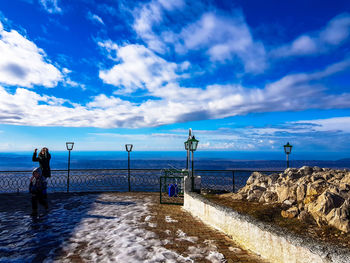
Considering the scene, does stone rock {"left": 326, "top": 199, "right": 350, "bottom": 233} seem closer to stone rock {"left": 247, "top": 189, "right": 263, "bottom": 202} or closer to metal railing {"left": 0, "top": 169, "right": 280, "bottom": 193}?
stone rock {"left": 247, "top": 189, "right": 263, "bottom": 202}

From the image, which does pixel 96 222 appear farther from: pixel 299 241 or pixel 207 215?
pixel 299 241

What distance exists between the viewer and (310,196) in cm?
593

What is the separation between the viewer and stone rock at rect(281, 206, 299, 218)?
5.67 m

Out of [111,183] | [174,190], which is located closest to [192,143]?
[174,190]

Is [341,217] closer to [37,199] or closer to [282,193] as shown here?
[282,193]

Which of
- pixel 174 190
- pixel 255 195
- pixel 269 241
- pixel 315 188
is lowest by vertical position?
pixel 174 190

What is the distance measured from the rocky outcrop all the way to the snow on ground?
7.96ft

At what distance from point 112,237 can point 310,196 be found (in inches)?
213

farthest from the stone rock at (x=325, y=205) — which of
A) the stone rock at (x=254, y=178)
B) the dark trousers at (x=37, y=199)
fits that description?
the dark trousers at (x=37, y=199)

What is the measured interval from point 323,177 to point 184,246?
204 inches

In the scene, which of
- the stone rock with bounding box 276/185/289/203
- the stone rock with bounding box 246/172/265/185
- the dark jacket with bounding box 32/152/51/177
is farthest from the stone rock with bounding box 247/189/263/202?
the dark jacket with bounding box 32/152/51/177

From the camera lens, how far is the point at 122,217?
26.1 feet

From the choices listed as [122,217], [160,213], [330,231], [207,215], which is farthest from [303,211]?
[122,217]

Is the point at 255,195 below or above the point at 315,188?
below
